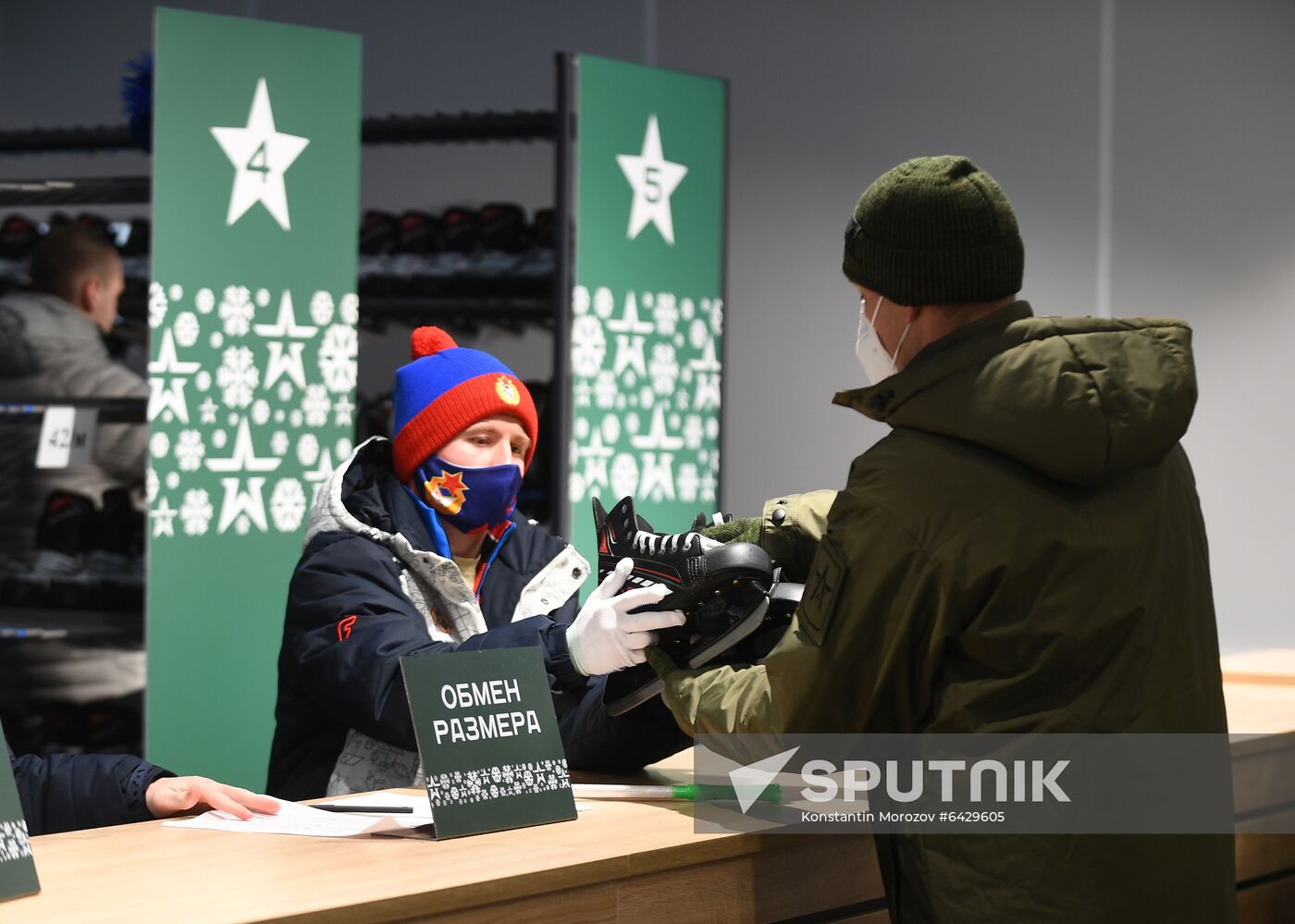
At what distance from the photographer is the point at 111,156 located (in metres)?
6.46

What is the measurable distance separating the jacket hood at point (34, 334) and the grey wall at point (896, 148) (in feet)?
4.29

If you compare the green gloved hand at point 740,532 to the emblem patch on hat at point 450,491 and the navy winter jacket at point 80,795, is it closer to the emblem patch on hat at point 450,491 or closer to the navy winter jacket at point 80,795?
the emblem patch on hat at point 450,491

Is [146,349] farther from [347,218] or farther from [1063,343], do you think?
[1063,343]

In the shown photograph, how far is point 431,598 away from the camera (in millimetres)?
2697

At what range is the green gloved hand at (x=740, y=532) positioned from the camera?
2.29 metres

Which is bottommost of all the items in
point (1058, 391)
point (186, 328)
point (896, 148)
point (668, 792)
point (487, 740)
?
point (668, 792)

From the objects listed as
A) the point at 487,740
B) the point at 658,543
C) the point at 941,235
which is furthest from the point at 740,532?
the point at 941,235

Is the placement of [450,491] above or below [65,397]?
below

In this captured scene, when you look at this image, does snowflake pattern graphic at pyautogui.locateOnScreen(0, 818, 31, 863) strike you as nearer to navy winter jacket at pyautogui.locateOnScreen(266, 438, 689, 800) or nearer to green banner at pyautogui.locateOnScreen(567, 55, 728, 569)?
navy winter jacket at pyautogui.locateOnScreen(266, 438, 689, 800)

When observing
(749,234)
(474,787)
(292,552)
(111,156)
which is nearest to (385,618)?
(474,787)

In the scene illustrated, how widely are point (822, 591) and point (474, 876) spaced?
501mm

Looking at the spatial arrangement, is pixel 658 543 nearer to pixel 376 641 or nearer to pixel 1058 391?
pixel 376 641

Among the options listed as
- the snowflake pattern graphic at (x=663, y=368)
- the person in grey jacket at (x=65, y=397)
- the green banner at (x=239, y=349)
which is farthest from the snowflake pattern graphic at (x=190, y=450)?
the snowflake pattern graphic at (x=663, y=368)

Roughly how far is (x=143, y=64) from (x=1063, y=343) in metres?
3.74
